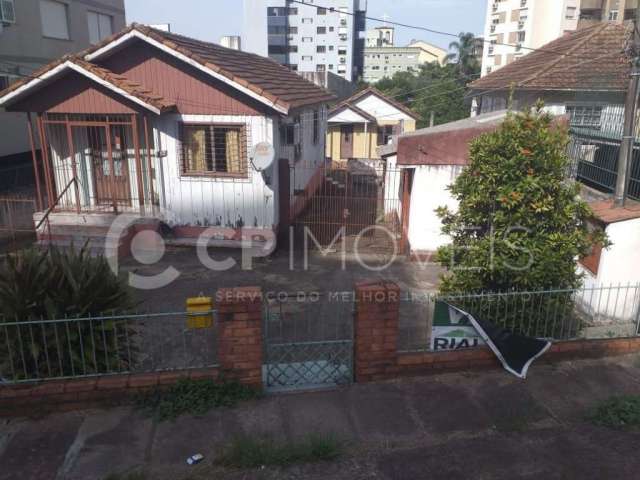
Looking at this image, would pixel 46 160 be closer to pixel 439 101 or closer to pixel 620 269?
pixel 620 269

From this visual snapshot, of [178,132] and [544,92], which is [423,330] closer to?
[178,132]

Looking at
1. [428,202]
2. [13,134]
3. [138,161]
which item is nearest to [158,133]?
[138,161]

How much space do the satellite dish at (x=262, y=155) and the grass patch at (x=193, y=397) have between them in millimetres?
6392

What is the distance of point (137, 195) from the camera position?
1176cm

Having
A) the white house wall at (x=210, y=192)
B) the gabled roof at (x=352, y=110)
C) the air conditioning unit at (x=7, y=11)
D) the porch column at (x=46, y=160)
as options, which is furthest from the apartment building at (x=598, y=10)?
the porch column at (x=46, y=160)

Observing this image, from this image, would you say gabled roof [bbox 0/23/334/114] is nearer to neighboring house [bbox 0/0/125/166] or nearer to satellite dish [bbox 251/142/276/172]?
satellite dish [bbox 251/142/276/172]

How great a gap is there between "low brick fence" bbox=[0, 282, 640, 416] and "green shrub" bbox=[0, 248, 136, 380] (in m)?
0.21

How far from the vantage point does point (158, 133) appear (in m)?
11.1

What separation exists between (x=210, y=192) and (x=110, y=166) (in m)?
2.38

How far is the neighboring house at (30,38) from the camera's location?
1609 centimetres

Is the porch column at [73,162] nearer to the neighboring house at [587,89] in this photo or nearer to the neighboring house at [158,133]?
the neighboring house at [158,133]

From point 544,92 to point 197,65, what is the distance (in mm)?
11302

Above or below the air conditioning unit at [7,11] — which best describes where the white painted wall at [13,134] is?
below

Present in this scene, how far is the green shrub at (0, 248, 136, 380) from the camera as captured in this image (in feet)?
16.2
